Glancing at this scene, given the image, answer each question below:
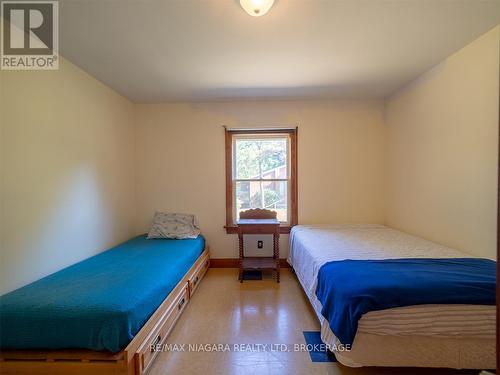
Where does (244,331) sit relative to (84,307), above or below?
below

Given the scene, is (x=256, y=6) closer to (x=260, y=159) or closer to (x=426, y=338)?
(x=260, y=159)

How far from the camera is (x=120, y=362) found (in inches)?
51.9

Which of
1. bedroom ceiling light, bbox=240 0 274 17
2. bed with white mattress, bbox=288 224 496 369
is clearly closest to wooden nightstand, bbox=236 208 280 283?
bed with white mattress, bbox=288 224 496 369

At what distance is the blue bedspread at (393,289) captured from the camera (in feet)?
4.57

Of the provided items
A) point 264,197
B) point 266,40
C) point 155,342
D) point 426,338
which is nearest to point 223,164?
point 264,197

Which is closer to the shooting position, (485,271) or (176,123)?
(485,271)

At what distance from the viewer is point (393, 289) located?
4.69 feet

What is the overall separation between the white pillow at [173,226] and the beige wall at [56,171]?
0.44 metres

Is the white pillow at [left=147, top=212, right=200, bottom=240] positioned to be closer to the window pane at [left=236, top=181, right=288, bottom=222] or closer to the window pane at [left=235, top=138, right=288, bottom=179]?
the window pane at [left=236, top=181, right=288, bottom=222]

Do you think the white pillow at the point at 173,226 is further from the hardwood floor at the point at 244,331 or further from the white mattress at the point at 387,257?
the white mattress at the point at 387,257

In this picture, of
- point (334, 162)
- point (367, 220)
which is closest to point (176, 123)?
point (334, 162)

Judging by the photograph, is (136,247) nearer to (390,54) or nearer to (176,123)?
(176,123)

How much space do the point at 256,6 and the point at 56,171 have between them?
213 centimetres

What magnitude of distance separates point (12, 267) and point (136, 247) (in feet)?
3.80
